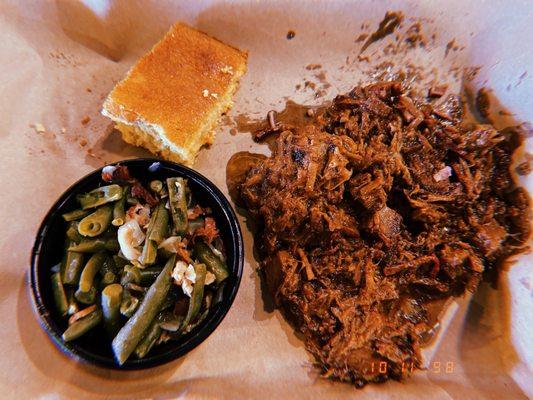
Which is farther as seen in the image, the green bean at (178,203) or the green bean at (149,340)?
the green bean at (178,203)

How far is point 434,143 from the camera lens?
2936 millimetres

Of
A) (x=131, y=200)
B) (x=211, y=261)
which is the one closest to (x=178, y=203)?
(x=131, y=200)

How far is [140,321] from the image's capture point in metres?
2.21

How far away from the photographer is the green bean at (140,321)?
86.7 inches

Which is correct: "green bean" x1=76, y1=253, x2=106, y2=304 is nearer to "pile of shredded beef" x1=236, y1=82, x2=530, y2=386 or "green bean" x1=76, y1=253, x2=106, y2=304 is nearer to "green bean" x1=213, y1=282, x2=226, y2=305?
"green bean" x1=213, y1=282, x2=226, y2=305

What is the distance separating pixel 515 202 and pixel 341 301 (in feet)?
5.29

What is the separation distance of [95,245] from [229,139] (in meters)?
1.49

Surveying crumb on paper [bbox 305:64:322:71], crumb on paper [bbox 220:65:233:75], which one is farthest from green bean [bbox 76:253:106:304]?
crumb on paper [bbox 305:64:322:71]

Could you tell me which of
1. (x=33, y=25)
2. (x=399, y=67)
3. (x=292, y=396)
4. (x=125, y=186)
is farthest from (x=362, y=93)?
(x=33, y=25)

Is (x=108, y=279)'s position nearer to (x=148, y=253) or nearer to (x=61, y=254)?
(x=148, y=253)

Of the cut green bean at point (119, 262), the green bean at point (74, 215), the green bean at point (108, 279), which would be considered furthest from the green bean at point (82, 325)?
the green bean at point (74, 215)

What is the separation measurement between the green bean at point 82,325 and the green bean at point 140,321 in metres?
0.18
